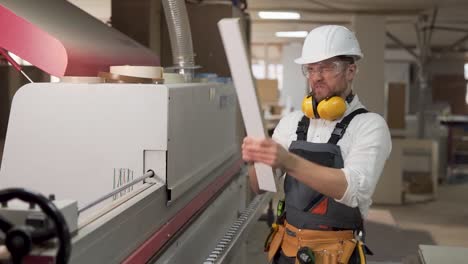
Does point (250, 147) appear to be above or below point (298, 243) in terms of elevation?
above

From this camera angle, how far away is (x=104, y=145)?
5.40ft

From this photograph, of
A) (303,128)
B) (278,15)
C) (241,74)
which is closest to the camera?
(241,74)

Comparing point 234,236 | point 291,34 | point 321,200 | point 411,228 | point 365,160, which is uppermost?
point 291,34

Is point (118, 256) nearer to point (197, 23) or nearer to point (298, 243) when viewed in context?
point (298, 243)

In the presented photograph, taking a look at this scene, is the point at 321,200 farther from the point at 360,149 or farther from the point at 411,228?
the point at 411,228

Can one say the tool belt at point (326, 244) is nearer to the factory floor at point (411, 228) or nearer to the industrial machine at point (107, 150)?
the industrial machine at point (107, 150)

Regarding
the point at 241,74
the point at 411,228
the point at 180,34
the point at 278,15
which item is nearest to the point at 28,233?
the point at 241,74

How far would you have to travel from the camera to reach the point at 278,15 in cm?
605

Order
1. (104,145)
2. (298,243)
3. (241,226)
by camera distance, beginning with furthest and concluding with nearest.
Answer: (241,226)
(298,243)
(104,145)

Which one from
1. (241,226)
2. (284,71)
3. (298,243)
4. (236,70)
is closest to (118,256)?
(236,70)

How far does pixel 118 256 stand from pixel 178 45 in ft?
4.21

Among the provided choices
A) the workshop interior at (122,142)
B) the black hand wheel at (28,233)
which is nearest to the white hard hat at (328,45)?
the workshop interior at (122,142)

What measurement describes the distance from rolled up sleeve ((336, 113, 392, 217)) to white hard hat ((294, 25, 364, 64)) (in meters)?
0.22

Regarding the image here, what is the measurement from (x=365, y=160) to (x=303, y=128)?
1.02 feet
